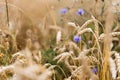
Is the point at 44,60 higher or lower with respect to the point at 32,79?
lower

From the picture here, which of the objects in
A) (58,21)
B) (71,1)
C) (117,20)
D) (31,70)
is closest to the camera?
(31,70)

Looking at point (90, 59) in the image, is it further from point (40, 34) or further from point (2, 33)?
point (40, 34)

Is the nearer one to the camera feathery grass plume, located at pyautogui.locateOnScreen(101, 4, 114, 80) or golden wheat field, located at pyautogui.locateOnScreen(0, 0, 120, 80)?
feathery grass plume, located at pyautogui.locateOnScreen(101, 4, 114, 80)

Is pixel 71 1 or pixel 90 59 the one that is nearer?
pixel 90 59

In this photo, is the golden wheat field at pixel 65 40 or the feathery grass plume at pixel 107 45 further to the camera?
the golden wheat field at pixel 65 40

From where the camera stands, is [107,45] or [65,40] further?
[65,40]

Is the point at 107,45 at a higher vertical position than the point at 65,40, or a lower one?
higher

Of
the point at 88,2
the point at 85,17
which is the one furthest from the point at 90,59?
the point at 88,2

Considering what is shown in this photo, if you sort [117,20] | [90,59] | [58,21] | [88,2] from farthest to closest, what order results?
[58,21], [88,2], [117,20], [90,59]
